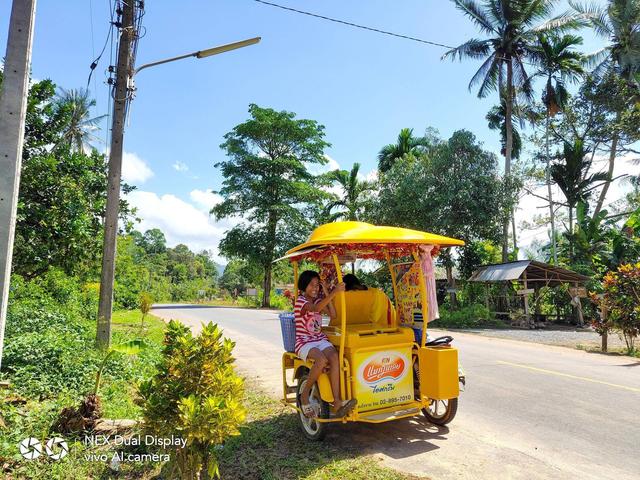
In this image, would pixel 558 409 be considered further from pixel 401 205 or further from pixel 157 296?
pixel 157 296

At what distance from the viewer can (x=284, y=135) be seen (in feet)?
119

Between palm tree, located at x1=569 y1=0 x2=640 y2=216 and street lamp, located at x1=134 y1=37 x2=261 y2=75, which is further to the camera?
palm tree, located at x1=569 y1=0 x2=640 y2=216

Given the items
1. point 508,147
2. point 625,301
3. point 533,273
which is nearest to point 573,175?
point 508,147

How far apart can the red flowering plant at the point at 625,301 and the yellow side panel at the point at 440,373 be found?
374 inches

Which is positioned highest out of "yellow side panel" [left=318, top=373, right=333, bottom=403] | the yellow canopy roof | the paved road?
the yellow canopy roof

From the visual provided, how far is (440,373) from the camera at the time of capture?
15.6 feet

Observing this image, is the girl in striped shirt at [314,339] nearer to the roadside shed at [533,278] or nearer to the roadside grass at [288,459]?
the roadside grass at [288,459]

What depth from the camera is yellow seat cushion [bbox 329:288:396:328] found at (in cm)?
575

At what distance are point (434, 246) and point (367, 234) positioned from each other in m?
1.15

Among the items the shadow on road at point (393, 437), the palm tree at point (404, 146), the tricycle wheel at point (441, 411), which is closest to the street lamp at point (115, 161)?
the shadow on road at point (393, 437)

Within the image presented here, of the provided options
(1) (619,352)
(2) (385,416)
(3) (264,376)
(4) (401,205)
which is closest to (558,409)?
(2) (385,416)

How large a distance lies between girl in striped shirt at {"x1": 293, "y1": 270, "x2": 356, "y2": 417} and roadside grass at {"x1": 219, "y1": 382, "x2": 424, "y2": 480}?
0.41 m

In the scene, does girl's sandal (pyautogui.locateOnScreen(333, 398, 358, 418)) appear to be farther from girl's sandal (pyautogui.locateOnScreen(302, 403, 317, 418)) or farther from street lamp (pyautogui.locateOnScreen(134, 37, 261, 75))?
street lamp (pyautogui.locateOnScreen(134, 37, 261, 75))

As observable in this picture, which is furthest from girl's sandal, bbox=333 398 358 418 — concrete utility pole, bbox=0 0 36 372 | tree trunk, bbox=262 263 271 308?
tree trunk, bbox=262 263 271 308
